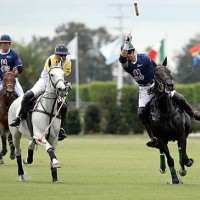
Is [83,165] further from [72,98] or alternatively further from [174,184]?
[72,98]

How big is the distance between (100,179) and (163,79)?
264cm

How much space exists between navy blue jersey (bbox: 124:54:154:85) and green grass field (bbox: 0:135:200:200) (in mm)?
2071

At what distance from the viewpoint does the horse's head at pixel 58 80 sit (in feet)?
56.0

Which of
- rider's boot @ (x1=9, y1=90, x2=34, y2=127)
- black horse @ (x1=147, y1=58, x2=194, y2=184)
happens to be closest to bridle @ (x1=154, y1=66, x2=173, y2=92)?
black horse @ (x1=147, y1=58, x2=194, y2=184)

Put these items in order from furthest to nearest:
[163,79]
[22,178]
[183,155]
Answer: [22,178]
[183,155]
[163,79]

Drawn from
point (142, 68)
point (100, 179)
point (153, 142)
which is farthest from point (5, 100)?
point (153, 142)

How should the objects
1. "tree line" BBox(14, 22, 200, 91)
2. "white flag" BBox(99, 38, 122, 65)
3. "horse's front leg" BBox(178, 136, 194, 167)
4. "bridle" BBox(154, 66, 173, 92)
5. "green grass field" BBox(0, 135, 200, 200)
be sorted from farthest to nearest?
"tree line" BBox(14, 22, 200, 91) < "white flag" BBox(99, 38, 122, 65) < "horse's front leg" BBox(178, 136, 194, 167) < "bridle" BBox(154, 66, 173, 92) < "green grass field" BBox(0, 135, 200, 200)

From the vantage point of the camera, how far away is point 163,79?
17.4 m

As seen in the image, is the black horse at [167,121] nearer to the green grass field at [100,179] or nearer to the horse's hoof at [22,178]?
the green grass field at [100,179]

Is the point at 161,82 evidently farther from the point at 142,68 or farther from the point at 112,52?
the point at 112,52

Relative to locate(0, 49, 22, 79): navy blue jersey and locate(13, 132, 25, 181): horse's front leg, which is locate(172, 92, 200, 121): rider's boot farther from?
locate(0, 49, 22, 79): navy blue jersey

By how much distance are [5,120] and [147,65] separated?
22.2 ft

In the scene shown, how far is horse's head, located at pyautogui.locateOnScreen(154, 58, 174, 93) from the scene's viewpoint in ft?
56.4

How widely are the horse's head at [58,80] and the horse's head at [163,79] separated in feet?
5.91
